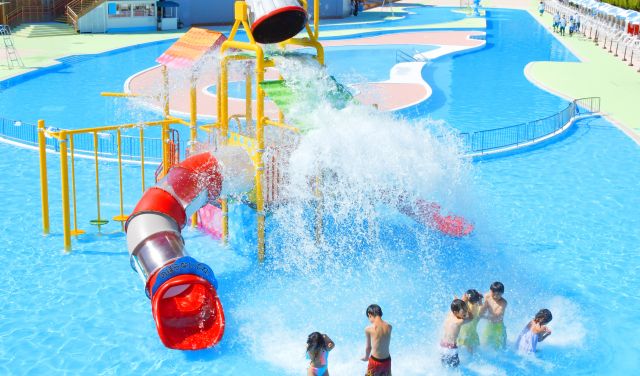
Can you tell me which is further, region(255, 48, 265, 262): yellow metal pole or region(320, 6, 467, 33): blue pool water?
region(320, 6, 467, 33): blue pool water

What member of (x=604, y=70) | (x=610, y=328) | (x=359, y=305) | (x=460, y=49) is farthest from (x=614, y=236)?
(x=460, y=49)

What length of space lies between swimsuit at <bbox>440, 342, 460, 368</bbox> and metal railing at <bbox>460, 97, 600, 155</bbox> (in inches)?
375

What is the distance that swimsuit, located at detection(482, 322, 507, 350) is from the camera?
880 centimetres

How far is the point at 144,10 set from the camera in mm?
42031

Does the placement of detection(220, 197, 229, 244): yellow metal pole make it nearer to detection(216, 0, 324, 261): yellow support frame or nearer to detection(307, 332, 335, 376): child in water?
detection(216, 0, 324, 261): yellow support frame

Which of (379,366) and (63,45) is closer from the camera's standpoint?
(379,366)

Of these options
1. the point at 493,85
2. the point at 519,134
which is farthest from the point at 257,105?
Answer: the point at 493,85

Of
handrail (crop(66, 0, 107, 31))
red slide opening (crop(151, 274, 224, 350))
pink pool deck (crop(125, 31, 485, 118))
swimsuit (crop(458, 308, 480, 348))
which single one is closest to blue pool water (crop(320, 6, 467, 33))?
pink pool deck (crop(125, 31, 485, 118))

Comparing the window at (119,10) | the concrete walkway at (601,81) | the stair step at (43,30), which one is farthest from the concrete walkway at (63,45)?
the concrete walkway at (601,81)

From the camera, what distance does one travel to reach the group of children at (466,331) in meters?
7.64

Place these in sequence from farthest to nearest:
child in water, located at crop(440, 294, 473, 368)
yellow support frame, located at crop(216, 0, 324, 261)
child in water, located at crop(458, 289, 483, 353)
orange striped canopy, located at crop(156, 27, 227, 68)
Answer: orange striped canopy, located at crop(156, 27, 227, 68) → yellow support frame, located at crop(216, 0, 324, 261) → child in water, located at crop(458, 289, 483, 353) → child in water, located at crop(440, 294, 473, 368)

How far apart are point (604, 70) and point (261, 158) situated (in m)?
23.7

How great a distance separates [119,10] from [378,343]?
3724cm

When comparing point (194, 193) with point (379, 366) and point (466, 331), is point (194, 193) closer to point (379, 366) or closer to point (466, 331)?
point (379, 366)
